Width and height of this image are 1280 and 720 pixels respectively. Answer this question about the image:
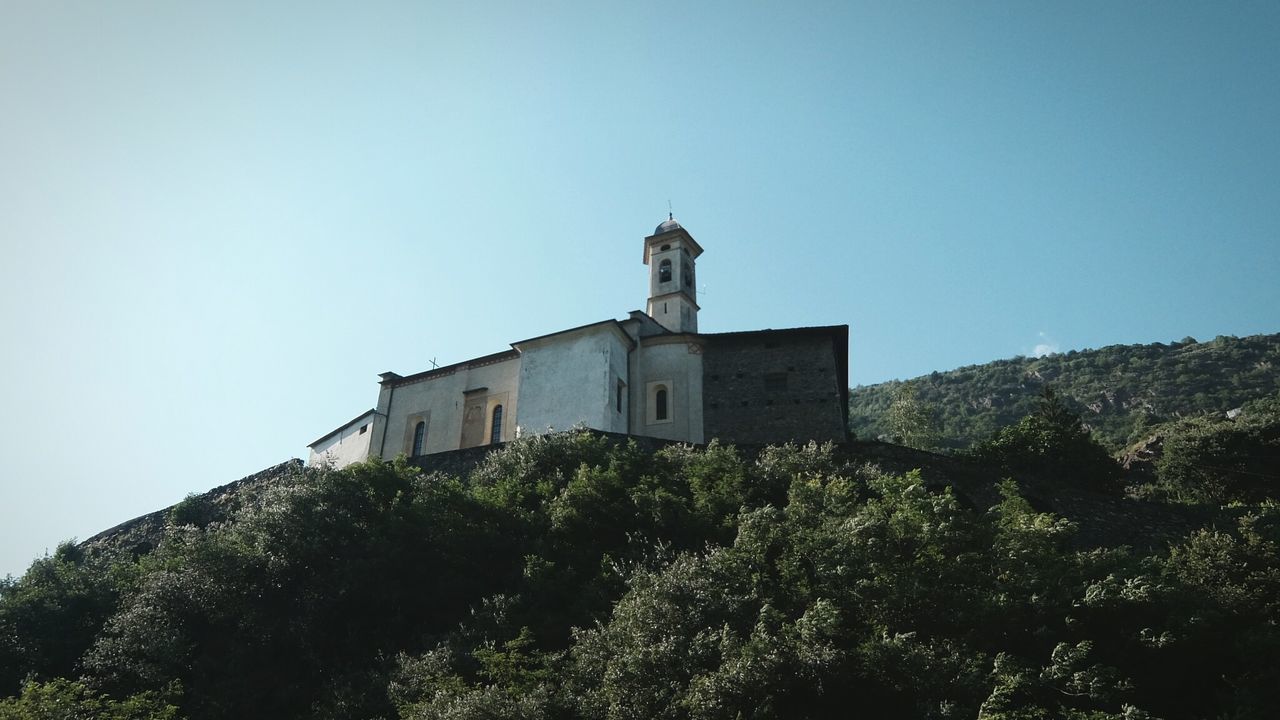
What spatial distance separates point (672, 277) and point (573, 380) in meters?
7.96

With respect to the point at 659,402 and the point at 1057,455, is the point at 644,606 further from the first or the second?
the point at 1057,455

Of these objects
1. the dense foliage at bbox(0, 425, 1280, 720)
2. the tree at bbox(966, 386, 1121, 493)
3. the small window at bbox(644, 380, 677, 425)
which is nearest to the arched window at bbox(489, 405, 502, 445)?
the small window at bbox(644, 380, 677, 425)

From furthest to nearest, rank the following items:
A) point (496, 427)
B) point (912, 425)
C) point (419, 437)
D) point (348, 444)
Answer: point (912, 425)
point (348, 444)
point (419, 437)
point (496, 427)

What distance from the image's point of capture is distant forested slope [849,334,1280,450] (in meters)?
62.5

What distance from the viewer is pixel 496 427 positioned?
107 ft

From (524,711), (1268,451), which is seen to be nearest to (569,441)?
(524,711)

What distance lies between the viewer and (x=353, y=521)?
70.5 feet

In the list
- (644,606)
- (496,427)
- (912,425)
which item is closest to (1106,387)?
(912,425)

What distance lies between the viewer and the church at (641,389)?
29.7 meters

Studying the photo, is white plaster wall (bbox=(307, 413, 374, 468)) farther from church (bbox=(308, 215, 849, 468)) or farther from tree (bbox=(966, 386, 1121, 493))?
tree (bbox=(966, 386, 1121, 493))

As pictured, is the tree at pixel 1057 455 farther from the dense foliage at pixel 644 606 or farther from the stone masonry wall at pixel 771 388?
the dense foliage at pixel 644 606

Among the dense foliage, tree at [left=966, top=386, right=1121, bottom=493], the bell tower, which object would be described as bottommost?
the dense foliage

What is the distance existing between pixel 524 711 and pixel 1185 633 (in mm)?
10430

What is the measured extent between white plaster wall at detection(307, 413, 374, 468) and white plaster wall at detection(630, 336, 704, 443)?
11642 mm
